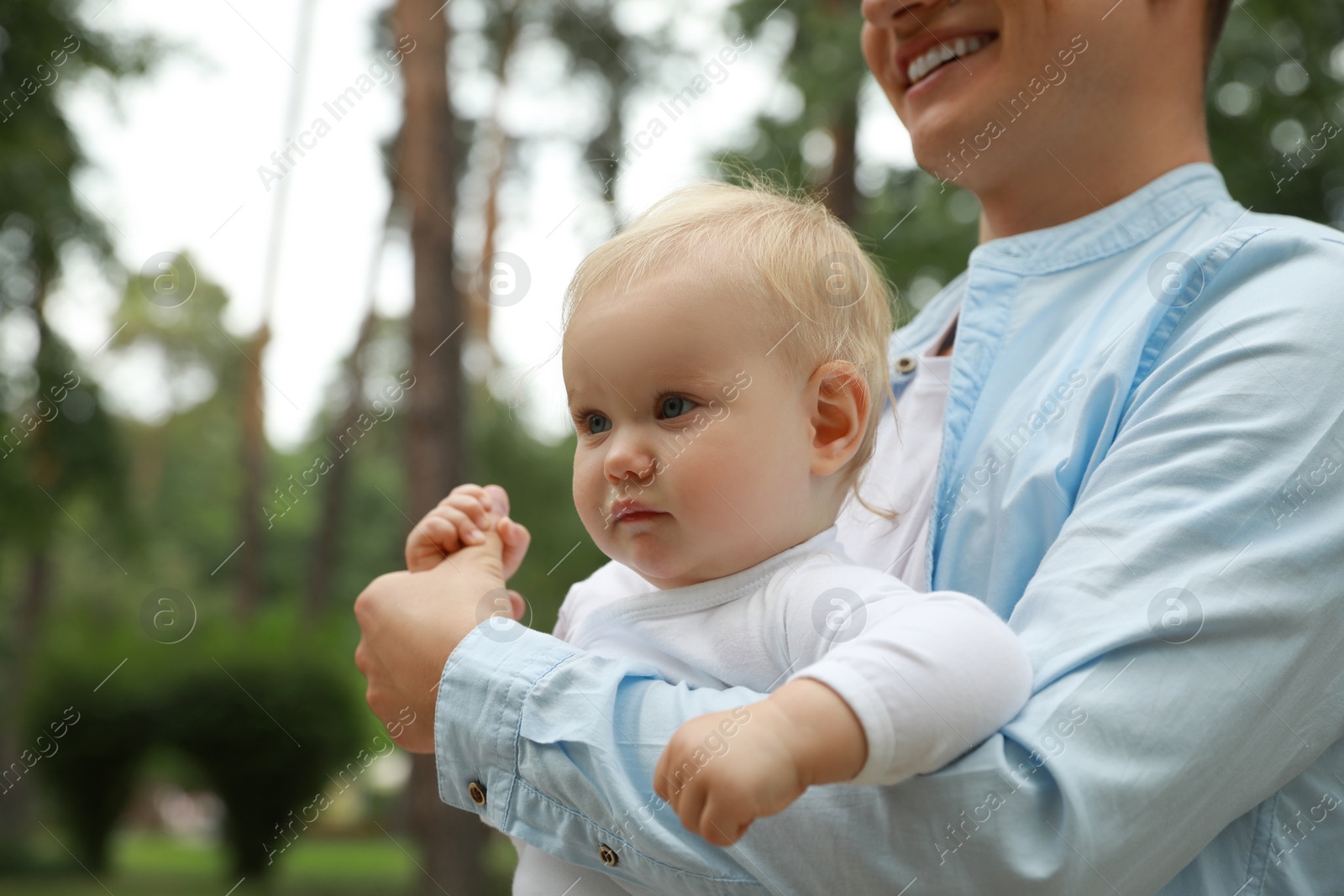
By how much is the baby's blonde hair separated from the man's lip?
47 cm

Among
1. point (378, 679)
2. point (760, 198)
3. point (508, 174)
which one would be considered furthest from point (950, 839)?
point (508, 174)

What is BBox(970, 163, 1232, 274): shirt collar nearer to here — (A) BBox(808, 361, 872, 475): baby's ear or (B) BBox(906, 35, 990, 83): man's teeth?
(B) BBox(906, 35, 990, 83): man's teeth

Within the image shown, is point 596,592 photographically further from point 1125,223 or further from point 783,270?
point 1125,223

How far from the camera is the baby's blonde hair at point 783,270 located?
4.96 ft

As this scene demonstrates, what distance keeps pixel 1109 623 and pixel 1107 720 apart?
0.34ft

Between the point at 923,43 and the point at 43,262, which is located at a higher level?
the point at 43,262

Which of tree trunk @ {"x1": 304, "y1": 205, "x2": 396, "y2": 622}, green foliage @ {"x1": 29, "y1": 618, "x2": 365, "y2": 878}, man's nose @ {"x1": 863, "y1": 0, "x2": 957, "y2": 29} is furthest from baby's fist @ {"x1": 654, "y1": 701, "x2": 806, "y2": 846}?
tree trunk @ {"x1": 304, "y1": 205, "x2": 396, "y2": 622}

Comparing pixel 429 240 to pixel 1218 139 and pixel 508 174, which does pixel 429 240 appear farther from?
pixel 508 174

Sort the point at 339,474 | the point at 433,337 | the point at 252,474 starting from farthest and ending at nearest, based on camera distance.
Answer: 1. the point at 252,474
2. the point at 339,474
3. the point at 433,337

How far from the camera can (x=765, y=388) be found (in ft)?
4.81

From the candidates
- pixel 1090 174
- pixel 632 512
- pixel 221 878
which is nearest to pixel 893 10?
pixel 1090 174

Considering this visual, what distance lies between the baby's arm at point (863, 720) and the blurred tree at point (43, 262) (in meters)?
8.93

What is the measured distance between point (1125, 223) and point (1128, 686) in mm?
930

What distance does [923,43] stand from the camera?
1986 millimetres
